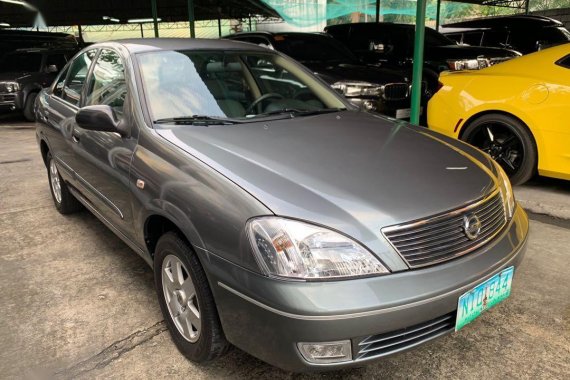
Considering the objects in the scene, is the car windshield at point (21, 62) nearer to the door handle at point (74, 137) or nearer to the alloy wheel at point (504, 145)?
the door handle at point (74, 137)

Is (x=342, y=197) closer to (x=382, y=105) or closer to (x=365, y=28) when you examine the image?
(x=382, y=105)

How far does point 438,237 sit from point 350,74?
4.67 metres

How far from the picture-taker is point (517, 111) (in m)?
4.30

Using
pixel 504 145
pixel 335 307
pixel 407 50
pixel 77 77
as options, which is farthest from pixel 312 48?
pixel 335 307

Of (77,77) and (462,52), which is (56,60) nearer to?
(77,77)

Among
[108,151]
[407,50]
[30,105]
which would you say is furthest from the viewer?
[30,105]

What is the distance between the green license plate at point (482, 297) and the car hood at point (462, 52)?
680cm

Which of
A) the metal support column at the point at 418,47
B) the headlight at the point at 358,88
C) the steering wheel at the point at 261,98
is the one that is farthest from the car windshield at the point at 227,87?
the headlight at the point at 358,88

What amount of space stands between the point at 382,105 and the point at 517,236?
4.03 meters

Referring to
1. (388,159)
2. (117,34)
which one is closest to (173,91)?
(388,159)

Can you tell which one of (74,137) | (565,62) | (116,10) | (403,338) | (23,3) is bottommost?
(403,338)

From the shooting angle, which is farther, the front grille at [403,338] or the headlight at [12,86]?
the headlight at [12,86]

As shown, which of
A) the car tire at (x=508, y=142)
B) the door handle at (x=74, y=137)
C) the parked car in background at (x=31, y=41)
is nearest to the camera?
the door handle at (x=74, y=137)

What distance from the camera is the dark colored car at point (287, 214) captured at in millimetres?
1732
